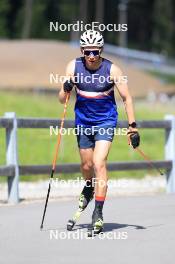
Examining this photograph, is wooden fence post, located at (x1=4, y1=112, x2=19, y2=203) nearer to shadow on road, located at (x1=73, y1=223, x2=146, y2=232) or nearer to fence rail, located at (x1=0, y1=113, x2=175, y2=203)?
fence rail, located at (x1=0, y1=113, x2=175, y2=203)

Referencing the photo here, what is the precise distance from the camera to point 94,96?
9.20 metres

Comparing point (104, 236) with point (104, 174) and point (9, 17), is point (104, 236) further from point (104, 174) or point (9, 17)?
point (9, 17)

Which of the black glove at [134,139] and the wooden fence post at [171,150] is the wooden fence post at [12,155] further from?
the black glove at [134,139]

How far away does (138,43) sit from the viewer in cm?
11544

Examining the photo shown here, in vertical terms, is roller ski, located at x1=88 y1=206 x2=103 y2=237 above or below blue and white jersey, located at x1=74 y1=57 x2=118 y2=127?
below

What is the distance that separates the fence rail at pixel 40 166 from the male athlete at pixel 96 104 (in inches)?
116

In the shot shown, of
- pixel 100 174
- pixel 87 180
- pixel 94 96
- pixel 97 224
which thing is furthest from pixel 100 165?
pixel 94 96

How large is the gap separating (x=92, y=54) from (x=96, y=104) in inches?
20.8

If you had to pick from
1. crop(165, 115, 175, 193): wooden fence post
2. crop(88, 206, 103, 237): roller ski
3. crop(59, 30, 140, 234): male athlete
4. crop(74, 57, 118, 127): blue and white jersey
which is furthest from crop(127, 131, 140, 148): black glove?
crop(165, 115, 175, 193): wooden fence post

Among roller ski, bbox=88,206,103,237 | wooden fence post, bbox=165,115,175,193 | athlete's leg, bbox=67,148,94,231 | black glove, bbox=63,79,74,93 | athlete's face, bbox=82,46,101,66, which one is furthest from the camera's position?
wooden fence post, bbox=165,115,175,193

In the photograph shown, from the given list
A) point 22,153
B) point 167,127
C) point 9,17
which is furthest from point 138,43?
point 167,127

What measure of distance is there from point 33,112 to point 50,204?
19.8 metres

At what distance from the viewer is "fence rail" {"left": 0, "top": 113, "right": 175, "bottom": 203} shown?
1227 centimetres

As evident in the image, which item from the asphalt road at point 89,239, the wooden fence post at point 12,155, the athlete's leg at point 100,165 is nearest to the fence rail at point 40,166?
the wooden fence post at point 12,155
